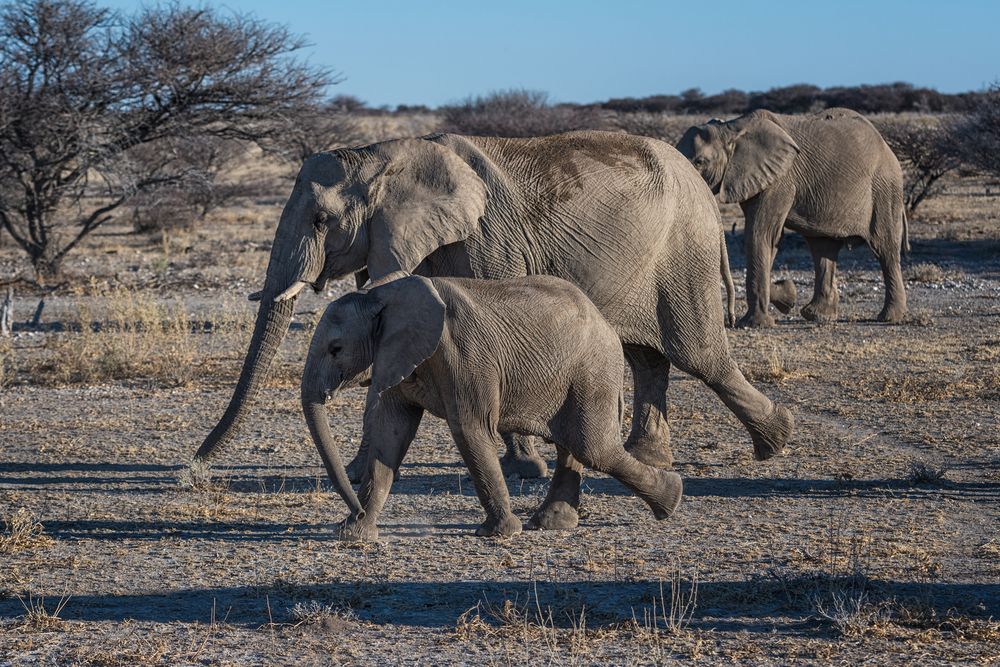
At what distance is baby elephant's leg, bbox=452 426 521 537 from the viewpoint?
20.5 feet

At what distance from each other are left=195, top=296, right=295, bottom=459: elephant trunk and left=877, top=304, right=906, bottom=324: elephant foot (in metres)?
8.55

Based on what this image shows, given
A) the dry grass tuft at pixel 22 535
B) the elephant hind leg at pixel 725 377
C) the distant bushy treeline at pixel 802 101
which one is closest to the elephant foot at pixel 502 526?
the elephant hind leg at pixel 725 377

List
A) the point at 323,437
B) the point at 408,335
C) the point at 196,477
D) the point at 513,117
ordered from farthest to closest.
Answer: the point at 513,117, the point at 196,477, the point at 323,437, the point at 408,335

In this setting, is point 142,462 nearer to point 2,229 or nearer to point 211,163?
point 2,229

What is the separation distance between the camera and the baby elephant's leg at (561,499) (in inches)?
264

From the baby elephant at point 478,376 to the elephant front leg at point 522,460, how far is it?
4.29ft

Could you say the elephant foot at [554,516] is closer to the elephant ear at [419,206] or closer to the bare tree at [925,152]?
the elephant ear at [419,206]

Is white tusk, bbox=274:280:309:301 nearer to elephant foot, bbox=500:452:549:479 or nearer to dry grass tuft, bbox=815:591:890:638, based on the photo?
elephant foot, bbox=500:452:549:479

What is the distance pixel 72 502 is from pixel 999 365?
7707mm

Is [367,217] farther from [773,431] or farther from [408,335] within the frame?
[773,431]

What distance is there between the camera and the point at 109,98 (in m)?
18.6

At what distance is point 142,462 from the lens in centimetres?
858

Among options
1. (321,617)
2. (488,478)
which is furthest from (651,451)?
(321,617)

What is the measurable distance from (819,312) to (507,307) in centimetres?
883
